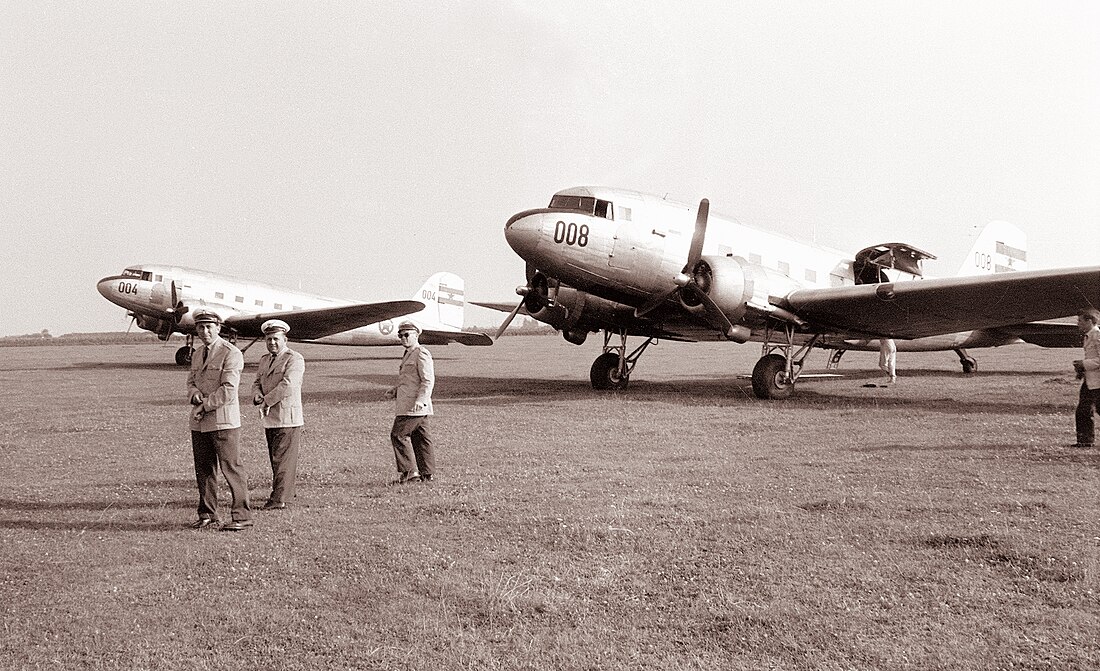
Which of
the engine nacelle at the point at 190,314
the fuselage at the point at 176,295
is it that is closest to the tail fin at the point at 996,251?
the fuselage at the point at 176,295

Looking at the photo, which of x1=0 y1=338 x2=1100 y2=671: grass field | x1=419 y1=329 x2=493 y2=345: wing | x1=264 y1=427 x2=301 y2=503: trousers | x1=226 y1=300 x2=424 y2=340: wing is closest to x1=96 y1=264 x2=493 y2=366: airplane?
x1=226 y1=300 x2=424 y2=340: wing

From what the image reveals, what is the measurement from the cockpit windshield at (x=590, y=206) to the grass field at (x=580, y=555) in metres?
4.94

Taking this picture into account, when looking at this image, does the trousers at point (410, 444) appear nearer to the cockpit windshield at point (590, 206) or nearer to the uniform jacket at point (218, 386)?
the uniform jacket at point (218, 386)

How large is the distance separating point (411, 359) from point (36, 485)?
406cm

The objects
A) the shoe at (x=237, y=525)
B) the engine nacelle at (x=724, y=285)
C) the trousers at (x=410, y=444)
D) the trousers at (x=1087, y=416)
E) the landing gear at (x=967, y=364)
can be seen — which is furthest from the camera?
the landing gear at (x=967, y=364)

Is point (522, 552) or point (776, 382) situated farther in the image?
point (776, 382)

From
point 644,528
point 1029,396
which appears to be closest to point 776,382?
point 1029,396

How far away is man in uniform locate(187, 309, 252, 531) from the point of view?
6.32m

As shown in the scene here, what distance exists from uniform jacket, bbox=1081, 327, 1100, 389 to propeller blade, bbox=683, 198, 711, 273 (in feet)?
22.6

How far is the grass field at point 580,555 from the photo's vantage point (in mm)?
3953

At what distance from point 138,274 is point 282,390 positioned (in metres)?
25.9

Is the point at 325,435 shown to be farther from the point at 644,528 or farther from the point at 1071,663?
the point at 1071,663

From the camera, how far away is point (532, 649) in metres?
3.91

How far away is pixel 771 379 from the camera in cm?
1584
